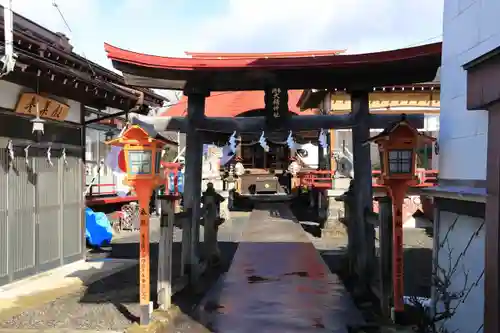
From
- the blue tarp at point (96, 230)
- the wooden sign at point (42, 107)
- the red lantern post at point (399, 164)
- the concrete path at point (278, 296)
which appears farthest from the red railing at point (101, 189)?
the red lantern post at point (399, 164)

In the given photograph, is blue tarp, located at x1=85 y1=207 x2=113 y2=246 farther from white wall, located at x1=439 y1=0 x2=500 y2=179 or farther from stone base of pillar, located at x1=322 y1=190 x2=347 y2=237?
white wall, located at x1=439 y1=0 x2=500 y2=179

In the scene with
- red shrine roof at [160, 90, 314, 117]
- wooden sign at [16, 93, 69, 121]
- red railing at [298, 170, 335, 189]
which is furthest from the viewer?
red shrine roof at [160, 90, 314, 117]

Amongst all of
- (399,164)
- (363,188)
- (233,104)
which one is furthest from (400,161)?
(233,104)

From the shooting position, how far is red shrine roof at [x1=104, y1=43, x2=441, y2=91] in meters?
7.91

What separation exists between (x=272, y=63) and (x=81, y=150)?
17.9 feet

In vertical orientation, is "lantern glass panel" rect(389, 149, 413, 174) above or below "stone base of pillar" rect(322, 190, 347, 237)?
above

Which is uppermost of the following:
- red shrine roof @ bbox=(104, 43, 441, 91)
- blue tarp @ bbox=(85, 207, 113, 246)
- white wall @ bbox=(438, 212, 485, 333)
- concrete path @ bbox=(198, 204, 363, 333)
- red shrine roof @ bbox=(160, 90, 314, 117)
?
red shrine roof @ bbox=(160, 90, 314, 117)

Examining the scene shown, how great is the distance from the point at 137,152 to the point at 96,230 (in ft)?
24.7

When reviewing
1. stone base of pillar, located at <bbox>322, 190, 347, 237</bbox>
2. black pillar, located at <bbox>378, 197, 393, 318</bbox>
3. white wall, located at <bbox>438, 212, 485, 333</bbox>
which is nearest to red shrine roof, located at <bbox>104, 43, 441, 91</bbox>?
black pillar, located at <bbox>378, 197, 393, 318</bbox>

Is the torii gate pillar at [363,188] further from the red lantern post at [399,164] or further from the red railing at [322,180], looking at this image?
the red railing at [322,180]

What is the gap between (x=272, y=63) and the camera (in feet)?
26.3

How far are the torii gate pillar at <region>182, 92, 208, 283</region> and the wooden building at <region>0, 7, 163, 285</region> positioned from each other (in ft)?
7.72

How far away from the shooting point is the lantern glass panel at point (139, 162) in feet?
21.3

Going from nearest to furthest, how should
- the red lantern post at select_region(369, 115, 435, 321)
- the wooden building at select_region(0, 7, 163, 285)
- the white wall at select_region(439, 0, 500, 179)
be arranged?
the white wall at select_region(439, 0, 500, 179) < the red lantern post at select_region(369, 115, 435, 321) < the wooden building at select_region(0, 7, 163, 285)
